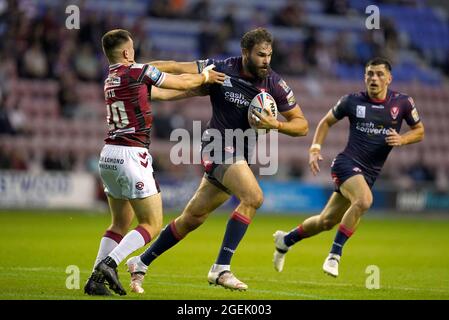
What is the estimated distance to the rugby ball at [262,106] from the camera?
9.08 m

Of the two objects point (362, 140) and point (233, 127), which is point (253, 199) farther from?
point (362, 140)

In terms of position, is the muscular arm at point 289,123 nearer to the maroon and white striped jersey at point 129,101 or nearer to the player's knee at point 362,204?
the maroon and white striped jersey at point 129,101

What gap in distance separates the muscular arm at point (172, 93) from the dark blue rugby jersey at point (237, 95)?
107mm

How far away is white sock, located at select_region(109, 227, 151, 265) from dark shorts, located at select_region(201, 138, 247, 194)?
1.09 metres

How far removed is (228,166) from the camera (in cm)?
912

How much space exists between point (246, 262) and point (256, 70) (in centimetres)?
418

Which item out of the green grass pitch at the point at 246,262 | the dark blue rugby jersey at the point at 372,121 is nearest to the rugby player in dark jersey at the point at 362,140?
the dark blue rugby jersey at the point at 372,121

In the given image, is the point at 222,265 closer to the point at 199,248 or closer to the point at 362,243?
the point at 199,248

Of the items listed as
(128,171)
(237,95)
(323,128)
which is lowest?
(128,171)

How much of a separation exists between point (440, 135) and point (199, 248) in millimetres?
15407

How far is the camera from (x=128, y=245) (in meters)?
8.48

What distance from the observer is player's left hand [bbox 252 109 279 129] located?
8.91 metres

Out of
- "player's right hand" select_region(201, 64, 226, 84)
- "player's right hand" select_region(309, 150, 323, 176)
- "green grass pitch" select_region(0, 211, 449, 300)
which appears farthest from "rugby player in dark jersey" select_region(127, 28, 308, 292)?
"player's right hand" select_region(309, 150, 323, 176)

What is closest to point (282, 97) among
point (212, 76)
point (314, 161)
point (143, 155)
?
point (212, 76)
